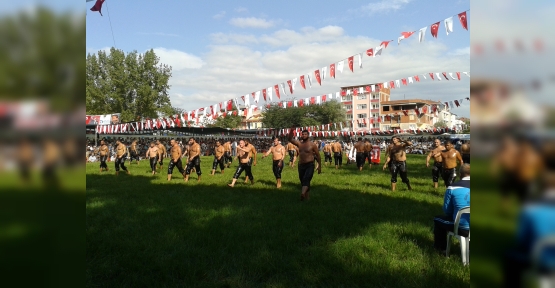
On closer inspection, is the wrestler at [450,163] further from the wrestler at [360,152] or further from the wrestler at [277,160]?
the wrestler at [360,152]

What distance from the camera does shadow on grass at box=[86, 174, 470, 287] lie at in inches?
190

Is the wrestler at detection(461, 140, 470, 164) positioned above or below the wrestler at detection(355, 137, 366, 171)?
above

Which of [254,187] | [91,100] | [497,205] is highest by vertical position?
[91,100]

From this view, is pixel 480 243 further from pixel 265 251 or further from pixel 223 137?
pixel 223 137

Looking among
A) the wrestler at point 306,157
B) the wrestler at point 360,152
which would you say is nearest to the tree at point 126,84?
the wrestler at point 360,152

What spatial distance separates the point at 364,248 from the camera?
5945mm

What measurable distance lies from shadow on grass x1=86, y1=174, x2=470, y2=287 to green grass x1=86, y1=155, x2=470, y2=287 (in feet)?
0.05

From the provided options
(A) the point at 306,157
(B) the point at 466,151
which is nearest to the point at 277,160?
(A) the point at 306,157

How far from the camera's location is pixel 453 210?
5508 millimetres

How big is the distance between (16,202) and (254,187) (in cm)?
1263

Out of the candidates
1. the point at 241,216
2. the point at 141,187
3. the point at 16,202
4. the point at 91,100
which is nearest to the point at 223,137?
the point at 91,100

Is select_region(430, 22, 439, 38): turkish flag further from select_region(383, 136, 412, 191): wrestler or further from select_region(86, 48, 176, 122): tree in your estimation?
select_region(86, 48, 176, 122): tree

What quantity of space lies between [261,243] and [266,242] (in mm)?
97

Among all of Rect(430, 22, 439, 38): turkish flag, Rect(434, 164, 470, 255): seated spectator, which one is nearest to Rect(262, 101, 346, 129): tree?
Rect(430, 22, 439, 38): turkish flag
